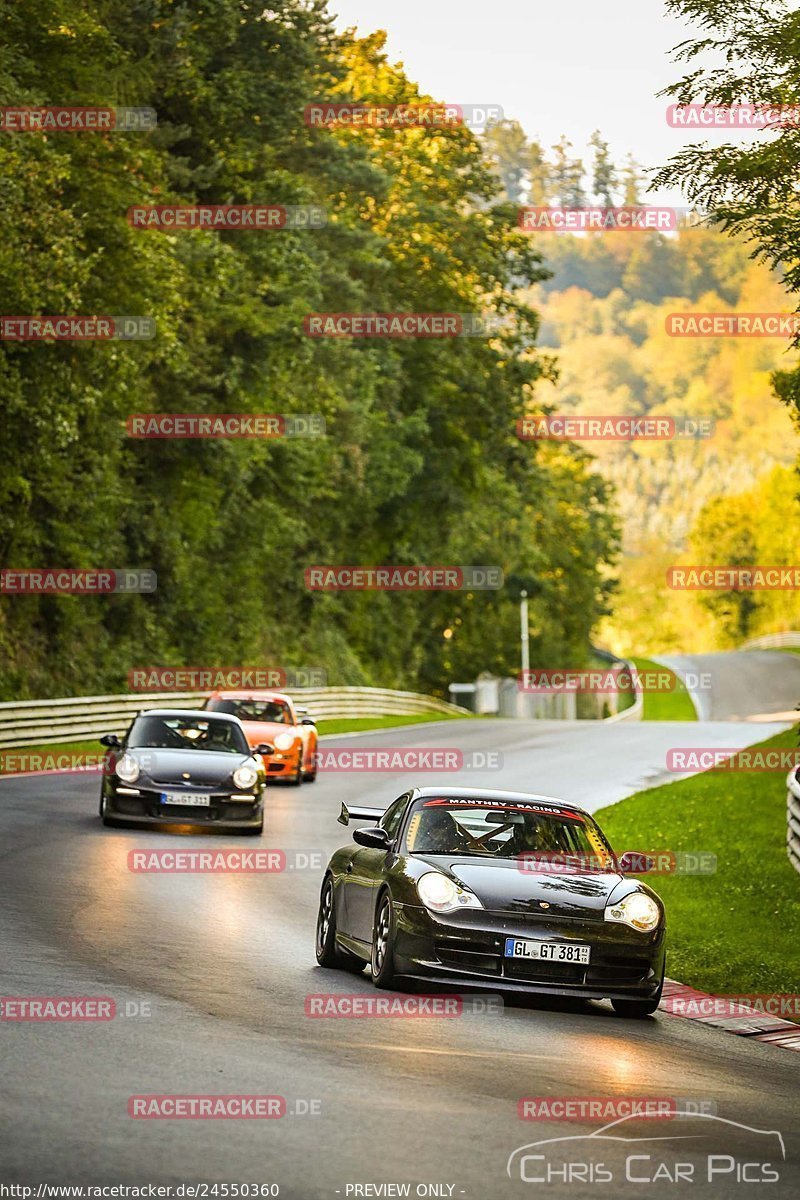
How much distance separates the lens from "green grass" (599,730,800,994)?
14.3 meters

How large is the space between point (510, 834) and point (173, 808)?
1027cm

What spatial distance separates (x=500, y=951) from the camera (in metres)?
11.3

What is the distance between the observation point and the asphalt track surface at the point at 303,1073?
6.72 m

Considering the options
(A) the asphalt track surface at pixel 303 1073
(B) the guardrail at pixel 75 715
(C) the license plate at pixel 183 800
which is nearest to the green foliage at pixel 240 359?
(B) the guardrail at pixel 75 715

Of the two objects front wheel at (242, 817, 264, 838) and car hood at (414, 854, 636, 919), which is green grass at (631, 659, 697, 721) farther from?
car hood at (414, 854, 636, 919)

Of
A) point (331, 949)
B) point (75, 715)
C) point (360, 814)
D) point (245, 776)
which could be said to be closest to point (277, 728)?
point (75, 715)

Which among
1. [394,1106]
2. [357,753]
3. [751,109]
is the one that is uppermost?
[751,109]

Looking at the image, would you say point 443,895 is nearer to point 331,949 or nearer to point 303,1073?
point 331,949

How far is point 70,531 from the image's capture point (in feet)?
142

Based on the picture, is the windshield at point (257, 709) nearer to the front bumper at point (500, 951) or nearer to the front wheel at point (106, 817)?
the front wheel at point (106, 817)

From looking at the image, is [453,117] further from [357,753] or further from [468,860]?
[468,860]

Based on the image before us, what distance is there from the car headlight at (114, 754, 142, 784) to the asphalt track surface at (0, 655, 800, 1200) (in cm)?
516

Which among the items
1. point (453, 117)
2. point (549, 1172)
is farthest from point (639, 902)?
point (453, 117)

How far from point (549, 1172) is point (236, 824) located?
1570 cm
